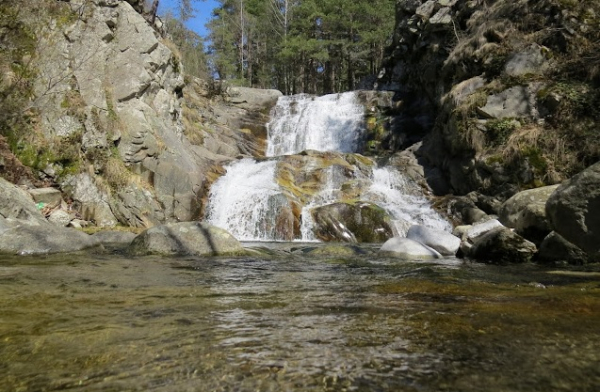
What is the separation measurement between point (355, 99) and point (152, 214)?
1444 centimetres

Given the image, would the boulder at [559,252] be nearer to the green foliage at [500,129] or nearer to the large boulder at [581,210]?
the large boulder at [581,210]

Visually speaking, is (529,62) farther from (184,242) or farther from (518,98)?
(184,242)

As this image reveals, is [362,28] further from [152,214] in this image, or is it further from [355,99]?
[152,214]

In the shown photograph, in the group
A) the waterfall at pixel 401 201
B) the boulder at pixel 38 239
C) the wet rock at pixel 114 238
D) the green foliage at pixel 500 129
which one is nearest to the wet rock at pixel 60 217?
the wet rock at pixel 114 238

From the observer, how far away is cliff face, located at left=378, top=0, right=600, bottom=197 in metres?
12.1

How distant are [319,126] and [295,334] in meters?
21.0

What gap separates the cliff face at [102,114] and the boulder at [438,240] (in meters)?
8.16

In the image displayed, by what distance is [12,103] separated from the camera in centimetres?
1182

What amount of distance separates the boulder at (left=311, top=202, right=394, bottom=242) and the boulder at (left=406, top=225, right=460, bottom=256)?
298 centimetres

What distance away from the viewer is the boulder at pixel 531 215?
313 inches

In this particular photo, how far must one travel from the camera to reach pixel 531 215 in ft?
26.6

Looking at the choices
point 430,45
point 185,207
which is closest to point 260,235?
point 185,207

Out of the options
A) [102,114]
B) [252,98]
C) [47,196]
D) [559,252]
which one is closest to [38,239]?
[47,196]

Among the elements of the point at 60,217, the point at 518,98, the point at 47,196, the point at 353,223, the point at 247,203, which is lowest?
the point at 60,217
